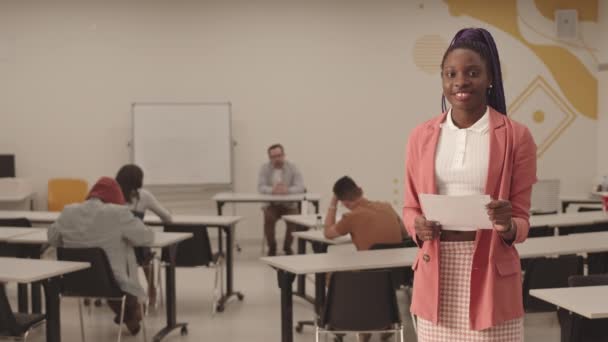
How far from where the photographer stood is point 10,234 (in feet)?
18.0

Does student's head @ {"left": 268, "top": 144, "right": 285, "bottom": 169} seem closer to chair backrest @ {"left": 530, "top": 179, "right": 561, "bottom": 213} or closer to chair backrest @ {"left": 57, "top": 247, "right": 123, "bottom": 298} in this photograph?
chair backrest @ {"left": 530, "top": 179, "right": 561, "bottom": 213}

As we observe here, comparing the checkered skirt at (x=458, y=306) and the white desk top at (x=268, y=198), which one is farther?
the white desk top at (x=268, y=198)

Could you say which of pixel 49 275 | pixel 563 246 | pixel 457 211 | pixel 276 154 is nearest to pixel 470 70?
pixel 457 211

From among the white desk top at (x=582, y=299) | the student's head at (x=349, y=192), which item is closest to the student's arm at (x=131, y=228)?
the student's head at (x=349, y=192)

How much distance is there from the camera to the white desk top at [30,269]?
3.78 m

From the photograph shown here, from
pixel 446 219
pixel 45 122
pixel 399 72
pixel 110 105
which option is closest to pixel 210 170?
pixel 110 105

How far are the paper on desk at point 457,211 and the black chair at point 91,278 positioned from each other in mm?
3294

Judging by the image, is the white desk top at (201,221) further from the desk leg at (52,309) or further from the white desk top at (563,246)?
the white desk top at (563,246)

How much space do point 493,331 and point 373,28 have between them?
866cm

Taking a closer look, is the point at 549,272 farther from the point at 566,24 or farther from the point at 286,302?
the point at 566,24

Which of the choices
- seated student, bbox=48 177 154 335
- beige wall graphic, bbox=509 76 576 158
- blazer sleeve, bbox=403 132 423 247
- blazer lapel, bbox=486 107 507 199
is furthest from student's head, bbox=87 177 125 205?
beige wall graphic, bbox=509 76 576 158

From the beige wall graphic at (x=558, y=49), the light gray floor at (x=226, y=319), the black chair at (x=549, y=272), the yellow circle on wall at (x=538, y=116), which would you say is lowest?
the light gray floor at (x=226, y=319)

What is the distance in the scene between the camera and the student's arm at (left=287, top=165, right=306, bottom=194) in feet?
29.0

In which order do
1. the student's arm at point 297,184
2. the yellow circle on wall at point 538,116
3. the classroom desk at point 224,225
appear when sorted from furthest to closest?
the yellow circle on wall at point 538,116, the student's arm at point 297,184, the classroom desk at point 224,225
